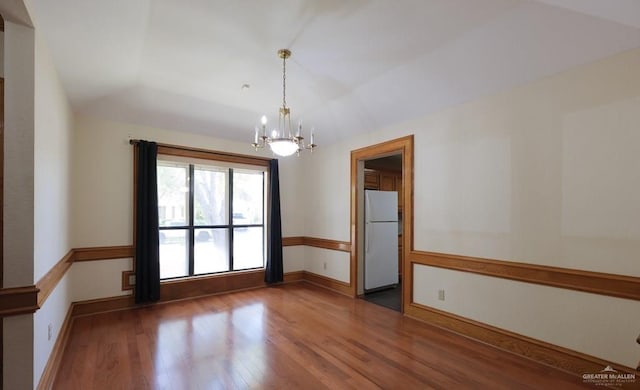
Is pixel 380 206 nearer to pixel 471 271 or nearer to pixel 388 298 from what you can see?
pixel 388 298

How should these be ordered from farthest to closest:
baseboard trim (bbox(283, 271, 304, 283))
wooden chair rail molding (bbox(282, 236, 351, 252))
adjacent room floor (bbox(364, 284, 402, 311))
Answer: baseboard trim (bbox(283, 271, 304, 283)), wooden chair rail molding (bbox(282, 236, 351, 252)), adjacent room floor (bbox(364, 284, 402, 311))

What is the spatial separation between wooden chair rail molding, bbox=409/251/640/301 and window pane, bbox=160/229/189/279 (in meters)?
3.54

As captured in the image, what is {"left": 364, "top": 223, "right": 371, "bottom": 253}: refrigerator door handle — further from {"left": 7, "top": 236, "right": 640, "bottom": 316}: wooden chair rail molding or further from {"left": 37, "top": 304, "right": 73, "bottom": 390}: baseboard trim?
{"left": 37, "top": 304, "right": 73, "bottom": 390}: baseboard trim

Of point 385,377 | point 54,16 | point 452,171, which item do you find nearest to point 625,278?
point 452,171

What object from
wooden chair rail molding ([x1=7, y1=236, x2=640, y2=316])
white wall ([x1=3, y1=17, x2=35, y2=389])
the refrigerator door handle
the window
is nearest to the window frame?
the window

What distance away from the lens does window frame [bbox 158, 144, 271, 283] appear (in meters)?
4.24

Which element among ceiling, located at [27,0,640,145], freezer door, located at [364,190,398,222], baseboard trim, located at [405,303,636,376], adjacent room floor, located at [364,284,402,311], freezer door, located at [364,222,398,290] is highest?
ceiling, located at [27,0,640,145]

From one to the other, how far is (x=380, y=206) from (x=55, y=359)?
4194 mm

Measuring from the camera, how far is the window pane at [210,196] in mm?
4504

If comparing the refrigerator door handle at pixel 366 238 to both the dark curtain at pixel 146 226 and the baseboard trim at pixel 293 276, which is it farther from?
the dark curtain at pixel 146 226

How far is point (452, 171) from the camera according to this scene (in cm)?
326

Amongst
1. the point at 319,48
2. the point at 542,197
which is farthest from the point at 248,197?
the point at 542,197

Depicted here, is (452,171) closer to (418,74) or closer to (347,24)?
(418,74)

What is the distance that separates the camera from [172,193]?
14.1ft
